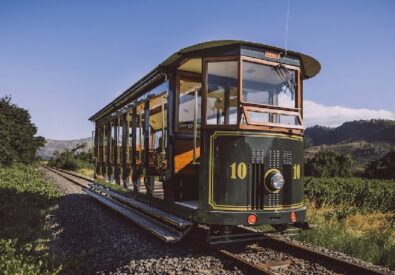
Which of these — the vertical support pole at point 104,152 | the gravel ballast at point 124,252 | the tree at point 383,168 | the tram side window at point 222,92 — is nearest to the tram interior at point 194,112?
the tram side window at point 222,92

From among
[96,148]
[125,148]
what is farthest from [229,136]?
[96,148]

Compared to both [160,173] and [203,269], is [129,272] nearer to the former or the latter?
[203,269]

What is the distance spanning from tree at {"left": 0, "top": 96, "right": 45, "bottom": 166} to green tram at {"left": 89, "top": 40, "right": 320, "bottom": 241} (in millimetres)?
Result: 25965

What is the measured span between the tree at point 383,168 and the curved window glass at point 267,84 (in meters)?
31.0

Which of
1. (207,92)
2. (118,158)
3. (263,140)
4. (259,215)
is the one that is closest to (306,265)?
(259,215)

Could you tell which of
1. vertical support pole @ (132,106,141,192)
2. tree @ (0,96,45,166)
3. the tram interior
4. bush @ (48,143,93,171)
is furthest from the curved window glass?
bush @ (48,143,93,171)

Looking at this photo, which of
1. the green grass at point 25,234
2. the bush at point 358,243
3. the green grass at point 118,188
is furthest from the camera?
the green grass at point 118,188

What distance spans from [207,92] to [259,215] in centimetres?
206

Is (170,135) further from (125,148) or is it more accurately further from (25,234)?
(25,234)

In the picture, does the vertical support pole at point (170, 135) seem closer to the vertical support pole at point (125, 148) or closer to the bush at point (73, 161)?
the vertical support pole at point (125, 148)

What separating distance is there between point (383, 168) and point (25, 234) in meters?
34.0

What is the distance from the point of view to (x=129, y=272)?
4941 millimetres

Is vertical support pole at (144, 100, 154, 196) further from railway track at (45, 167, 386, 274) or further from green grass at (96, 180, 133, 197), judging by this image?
railway track at (45, 167, 386, 274)

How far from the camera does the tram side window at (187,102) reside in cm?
664
